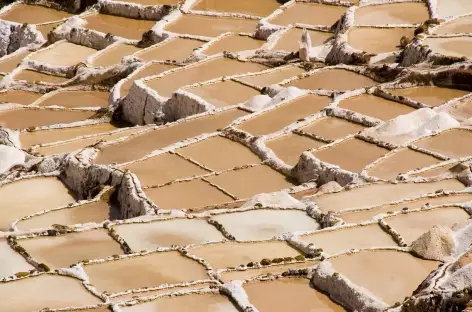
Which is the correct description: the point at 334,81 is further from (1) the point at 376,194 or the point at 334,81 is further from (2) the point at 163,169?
(1) the point at 376,194

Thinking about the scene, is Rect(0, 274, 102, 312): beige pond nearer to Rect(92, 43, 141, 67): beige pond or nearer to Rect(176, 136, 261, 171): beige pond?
Rect(176, 136, 261, 171): beige pond

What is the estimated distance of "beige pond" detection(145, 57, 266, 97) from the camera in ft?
79.8

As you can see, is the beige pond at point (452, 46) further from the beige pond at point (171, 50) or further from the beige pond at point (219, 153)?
the beige pond at point (171, 50)

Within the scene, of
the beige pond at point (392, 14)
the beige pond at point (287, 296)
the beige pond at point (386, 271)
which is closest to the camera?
the beige pond at point (287, 296)

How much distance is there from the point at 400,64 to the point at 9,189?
324 inches

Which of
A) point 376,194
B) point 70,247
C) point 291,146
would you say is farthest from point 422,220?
point 291,146

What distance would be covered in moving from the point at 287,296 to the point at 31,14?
2376 centimetres

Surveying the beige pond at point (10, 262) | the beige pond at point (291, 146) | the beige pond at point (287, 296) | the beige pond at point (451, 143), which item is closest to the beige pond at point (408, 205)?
the beige pond at point (451, 143)

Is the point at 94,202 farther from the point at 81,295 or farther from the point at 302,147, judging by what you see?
the point at 81,295

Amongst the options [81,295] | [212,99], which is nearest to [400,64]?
[212,99]

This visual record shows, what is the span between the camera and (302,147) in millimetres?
19547

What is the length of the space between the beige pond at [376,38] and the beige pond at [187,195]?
24.8ft

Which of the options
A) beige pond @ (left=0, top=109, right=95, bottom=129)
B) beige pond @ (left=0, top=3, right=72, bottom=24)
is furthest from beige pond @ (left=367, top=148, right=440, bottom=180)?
beige pond @ (left=0, top=3, right=72, bottom=24)

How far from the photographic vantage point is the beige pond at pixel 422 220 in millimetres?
14430
